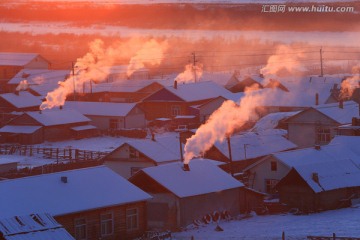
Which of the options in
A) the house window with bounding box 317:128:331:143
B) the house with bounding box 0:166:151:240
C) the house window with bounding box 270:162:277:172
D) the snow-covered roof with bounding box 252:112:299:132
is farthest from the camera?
the snow-covered roof with bounding box 252:112:299:132

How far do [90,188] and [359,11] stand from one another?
97.7 m

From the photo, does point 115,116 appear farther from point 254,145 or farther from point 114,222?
point 114,222

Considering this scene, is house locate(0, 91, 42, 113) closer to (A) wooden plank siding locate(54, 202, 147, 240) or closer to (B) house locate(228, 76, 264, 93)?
(B) house locate(228, 76, 264, 93)

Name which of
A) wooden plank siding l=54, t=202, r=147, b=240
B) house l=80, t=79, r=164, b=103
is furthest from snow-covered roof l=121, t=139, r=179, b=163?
house l=80, t=79, r=164, b=103

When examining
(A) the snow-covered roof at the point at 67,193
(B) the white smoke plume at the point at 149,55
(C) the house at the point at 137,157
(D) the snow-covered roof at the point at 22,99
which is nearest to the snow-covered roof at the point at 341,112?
(C) the house at the point at 137,157

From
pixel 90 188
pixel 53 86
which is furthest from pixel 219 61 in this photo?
pixel 90 188

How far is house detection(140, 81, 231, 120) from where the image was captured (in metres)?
57.7

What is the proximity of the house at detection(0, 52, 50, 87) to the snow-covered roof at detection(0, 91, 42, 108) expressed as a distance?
16910 mm

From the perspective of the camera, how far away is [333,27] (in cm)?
11831

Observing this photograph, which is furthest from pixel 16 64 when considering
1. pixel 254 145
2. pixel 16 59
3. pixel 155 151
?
pixel 155 151

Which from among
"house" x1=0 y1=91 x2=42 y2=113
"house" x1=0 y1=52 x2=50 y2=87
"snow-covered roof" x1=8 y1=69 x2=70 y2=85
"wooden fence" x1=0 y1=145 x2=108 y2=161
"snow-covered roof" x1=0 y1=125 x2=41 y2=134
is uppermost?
"house" x1=0 y1=52 x2=50 y2=87

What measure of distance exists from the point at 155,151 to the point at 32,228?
45.6 ft

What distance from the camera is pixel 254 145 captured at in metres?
40.3

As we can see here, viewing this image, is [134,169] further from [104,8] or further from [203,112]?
[104,8]
